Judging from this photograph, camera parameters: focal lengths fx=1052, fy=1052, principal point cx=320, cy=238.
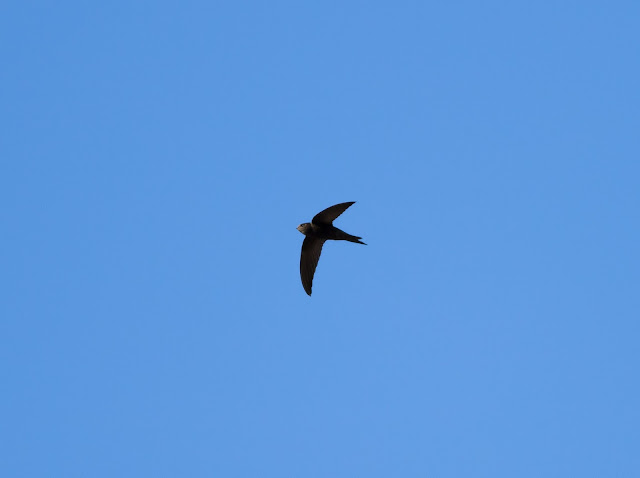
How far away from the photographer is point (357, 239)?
26.0 meters

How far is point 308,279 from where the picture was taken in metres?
27.0

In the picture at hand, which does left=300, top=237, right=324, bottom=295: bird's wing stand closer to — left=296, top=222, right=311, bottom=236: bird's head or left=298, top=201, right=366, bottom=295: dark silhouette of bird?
left=298, top=201, right=366, bottom=295: dark silhouette of bird

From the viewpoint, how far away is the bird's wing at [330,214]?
81.8 ft

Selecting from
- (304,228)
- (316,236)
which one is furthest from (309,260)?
(304,228)

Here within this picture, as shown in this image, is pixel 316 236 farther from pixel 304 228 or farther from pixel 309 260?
pixel 309 260

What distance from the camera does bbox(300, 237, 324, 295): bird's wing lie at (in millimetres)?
26875

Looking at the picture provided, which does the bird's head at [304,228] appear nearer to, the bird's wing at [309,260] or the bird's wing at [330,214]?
the bird's wing at [330,214]

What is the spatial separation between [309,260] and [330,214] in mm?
2019

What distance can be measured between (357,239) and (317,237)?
1.15 meters

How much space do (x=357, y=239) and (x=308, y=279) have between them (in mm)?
1927

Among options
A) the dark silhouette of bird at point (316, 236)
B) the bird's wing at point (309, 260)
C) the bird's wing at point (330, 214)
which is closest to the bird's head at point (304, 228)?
the dark silhouette of bird at point (316, 236)

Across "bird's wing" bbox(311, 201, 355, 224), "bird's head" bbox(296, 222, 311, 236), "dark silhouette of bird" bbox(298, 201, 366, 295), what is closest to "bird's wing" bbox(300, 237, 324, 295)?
"dark silhouette of bird" bbox(298, 201, 366, 295)

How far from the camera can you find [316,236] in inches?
1043

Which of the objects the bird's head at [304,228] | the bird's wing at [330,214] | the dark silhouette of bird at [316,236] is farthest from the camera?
the bird's head at [304,228]
